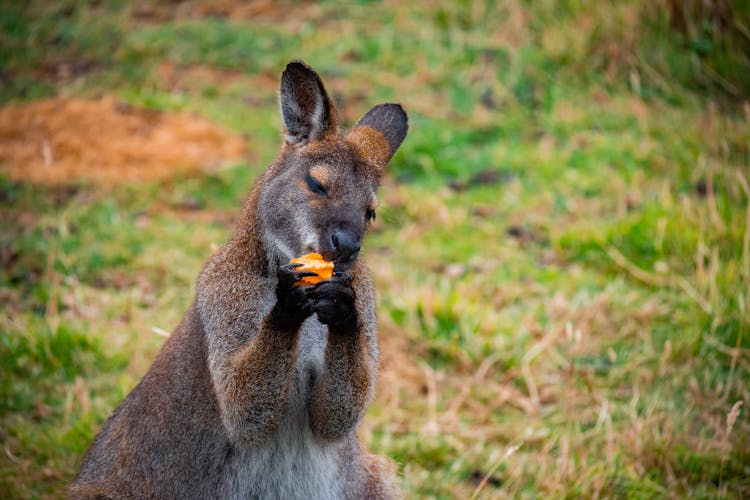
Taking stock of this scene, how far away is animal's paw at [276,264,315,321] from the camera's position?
10.9 feet

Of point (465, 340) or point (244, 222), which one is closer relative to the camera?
point (244, 222)

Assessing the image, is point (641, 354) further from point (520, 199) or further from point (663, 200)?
point (520, 199)

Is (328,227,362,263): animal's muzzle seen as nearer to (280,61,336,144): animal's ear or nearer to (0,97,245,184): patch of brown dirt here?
(280,61,336,144): animal's ear

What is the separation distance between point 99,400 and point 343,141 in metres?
2.46

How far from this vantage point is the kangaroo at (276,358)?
3.48 metres

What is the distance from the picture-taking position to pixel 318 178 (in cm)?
366

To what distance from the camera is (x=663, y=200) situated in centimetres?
736

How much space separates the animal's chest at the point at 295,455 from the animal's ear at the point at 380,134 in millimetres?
778

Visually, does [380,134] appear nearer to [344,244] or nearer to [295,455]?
[344,244]

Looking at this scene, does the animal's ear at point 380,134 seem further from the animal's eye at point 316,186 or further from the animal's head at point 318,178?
the animal's eye at point 316,186

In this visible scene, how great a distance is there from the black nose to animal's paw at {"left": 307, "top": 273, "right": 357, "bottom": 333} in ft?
0.26

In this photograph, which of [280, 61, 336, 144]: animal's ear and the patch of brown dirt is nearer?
[280, 61, 336, 144]: animal's ear

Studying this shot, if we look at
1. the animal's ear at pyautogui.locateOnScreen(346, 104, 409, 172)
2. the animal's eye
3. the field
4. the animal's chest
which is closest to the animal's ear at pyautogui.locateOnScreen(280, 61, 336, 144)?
the animal's ear at pyautogui.locateOnScreen(346, 104, 409, 172)

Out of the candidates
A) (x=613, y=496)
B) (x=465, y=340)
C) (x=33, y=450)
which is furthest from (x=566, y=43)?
(x=33, y=450)
